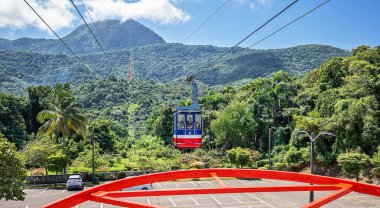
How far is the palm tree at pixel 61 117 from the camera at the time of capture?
3631 centimetres

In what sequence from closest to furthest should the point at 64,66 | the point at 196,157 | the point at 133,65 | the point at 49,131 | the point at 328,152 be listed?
the point at 49,131 < the point at 328,152 < the point at 196,157 < the point at 64,66 < the point at 133,65

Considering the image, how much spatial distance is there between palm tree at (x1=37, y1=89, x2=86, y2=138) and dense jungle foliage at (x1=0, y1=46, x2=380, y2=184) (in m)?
0.10

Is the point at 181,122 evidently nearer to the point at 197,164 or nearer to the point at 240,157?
the point at 240,157

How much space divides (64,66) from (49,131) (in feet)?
428

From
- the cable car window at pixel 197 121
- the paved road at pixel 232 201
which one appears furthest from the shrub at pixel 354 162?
the cable car window at pixel 197 121

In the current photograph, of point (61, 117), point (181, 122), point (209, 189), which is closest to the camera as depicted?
point (209, 189)

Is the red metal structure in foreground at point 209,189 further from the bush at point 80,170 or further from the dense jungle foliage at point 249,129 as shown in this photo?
the bush at point 80,170

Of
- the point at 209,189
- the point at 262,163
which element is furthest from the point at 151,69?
the point at 209,189

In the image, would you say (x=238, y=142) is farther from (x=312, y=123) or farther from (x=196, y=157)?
(x=312, y=123)

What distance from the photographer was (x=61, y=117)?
3675cm

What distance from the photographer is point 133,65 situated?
18562 cm

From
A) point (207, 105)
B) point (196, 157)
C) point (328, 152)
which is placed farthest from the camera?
point (207, 105)

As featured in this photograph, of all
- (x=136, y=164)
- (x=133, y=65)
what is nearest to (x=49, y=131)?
(x=136, y=164)

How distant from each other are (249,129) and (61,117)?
77.3ft
